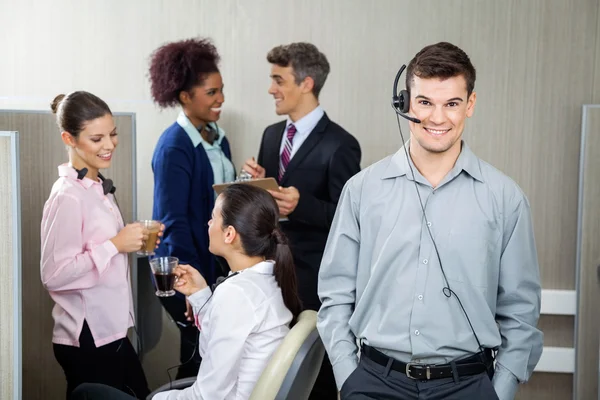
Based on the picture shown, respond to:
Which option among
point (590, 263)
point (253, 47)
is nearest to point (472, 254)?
point (590, 263)

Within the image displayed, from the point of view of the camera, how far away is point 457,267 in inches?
71.7

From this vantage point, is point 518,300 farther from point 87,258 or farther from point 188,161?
point 188,161

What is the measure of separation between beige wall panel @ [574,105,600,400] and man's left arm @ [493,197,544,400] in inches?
66.2

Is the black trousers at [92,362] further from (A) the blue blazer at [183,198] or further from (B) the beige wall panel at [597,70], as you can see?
(B) the beige wall panel at [597,70]

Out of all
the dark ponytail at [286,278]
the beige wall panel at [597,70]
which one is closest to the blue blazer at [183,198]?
the dark ponytail at [286,278]

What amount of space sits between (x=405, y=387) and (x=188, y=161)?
1631 mm

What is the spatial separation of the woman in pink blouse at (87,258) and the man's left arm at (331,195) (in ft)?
2.23

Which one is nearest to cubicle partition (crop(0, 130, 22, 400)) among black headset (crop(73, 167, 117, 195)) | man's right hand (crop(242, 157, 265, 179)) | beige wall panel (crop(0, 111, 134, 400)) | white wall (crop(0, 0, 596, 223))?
black headset (crop(73, 167, 117, 195))

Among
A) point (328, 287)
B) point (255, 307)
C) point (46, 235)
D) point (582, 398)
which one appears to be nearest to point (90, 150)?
point (46, 235)

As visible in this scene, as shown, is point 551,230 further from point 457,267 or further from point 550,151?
point 457,267

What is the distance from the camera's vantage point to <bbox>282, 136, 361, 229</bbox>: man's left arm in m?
3.07

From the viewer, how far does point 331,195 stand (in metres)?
3.12

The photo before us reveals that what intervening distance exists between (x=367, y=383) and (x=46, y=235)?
50.0 inches

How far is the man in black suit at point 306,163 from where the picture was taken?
310 cm
